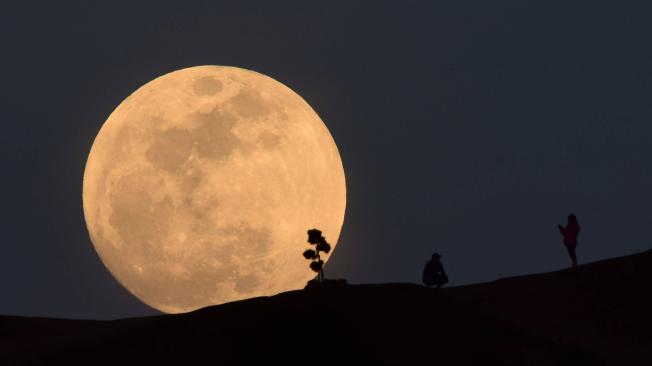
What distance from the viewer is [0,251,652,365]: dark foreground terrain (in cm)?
2191

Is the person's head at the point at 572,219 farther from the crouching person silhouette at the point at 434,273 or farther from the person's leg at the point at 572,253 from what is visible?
the crouching person silhouette at the point at 434,273

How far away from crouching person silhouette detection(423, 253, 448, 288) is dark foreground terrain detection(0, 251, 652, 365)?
871 millimetres

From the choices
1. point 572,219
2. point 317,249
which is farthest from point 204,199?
point 572,219

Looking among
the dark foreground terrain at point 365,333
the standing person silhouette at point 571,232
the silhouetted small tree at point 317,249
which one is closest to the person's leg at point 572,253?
the standing person silhouette at point 571,232

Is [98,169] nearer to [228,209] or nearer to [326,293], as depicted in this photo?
[228,209]

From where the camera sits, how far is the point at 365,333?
23.0 m

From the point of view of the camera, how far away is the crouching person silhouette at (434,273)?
29859 millimetres

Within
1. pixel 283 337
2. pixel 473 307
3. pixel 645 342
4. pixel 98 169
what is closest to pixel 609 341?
pixel 645 342

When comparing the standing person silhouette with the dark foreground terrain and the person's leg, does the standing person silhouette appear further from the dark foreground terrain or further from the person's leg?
the dark foreground terrain

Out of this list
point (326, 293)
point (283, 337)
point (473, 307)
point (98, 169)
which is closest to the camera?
point (283, 337)

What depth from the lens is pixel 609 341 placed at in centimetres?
2747

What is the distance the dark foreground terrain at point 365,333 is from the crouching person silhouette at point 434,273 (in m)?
0.87

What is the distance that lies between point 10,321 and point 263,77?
36.8ft

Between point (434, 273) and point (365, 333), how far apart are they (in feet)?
24.2
